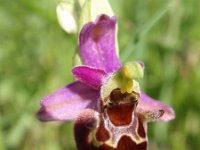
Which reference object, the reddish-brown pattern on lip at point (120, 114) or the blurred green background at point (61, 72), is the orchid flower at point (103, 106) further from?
the blurred green background at point (61, 72)

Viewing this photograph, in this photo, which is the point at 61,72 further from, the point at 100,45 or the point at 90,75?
the point at 90,75

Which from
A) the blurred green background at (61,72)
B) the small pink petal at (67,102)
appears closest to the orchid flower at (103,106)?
the small pink petal at (67,102)

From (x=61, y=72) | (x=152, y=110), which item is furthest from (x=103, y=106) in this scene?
(x=61, y=72)

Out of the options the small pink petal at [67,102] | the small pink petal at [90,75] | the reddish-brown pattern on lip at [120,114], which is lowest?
the reddish-brown pattern on lip at [120,114]

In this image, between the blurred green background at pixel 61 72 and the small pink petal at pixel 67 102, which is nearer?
the small pink petal at pixel 67 102

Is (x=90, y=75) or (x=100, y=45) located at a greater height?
(x=100, y=45)

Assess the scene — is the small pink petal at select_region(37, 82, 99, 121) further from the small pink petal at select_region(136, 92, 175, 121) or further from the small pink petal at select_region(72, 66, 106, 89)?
the small pink petal at select_region(136, 92, 175, 121)

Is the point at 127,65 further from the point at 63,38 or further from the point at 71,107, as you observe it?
the point at 63,38

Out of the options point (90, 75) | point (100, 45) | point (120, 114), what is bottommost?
point (120, 114)
